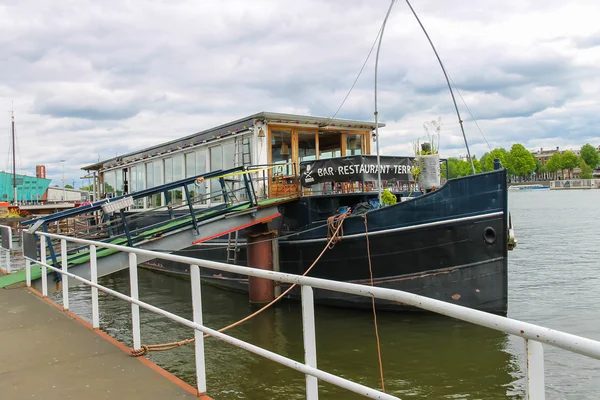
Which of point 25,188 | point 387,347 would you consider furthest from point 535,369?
point 25,188

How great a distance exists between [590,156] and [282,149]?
140222mm

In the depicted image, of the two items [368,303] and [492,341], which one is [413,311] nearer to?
[368,303]

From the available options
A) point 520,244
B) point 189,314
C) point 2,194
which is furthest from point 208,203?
point 2,194

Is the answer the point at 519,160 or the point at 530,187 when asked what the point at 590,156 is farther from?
the point at 519,160

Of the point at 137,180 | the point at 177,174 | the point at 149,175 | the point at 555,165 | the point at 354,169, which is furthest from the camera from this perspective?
the point at 555,165

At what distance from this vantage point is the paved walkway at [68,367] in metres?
Answer: 3.71

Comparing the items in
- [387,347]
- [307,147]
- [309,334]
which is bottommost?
[387,347]

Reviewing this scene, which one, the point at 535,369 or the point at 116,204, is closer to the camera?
the point at 535,369

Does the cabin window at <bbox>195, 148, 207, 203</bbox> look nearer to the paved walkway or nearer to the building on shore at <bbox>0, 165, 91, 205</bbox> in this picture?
the paved walkway

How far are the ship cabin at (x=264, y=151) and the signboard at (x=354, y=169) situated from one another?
0.31m

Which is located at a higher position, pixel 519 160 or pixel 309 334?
pixel 519 160

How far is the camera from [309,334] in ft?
9.17

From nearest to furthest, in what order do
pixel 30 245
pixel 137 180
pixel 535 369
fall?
pixel 535 369 < pixel 30 245 < pixel 137 180

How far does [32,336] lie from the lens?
531cm
